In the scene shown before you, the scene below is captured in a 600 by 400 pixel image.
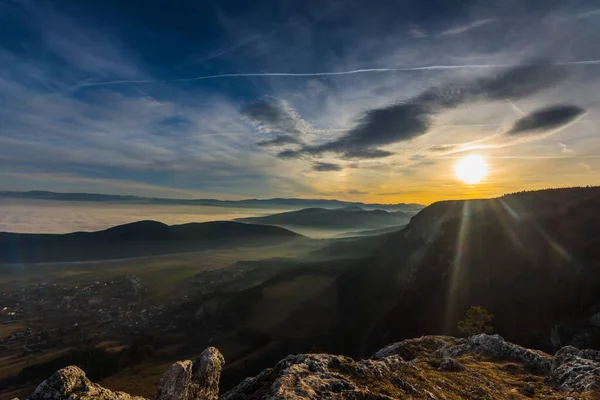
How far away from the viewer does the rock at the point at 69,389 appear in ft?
45.2

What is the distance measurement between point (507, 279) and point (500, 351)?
3367 inches

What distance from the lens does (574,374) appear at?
902 inches

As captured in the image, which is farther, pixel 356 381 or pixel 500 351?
pixel 500 351

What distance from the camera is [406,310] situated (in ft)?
392

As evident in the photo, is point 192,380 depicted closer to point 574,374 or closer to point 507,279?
point 574,374

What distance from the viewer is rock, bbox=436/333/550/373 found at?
29030 mm

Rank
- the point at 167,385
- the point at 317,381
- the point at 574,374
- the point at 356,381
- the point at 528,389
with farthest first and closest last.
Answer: the point at 574,374 < the point at 528,389 < the point at 356,381 < the point at 167,385 < the point at 317,381

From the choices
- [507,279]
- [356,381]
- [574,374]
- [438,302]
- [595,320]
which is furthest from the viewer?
[438,302]

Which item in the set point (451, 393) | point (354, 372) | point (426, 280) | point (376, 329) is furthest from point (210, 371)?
point (426, 280)

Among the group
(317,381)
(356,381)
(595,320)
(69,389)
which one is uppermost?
(317,381)

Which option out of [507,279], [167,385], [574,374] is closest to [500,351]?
[574,374]

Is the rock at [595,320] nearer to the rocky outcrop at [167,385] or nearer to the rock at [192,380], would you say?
the rock at [192,380]

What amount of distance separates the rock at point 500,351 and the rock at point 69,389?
34.8 meters

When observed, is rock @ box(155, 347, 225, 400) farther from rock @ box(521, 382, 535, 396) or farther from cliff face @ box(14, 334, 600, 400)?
rock @ box(521, 382, 535, 396)
